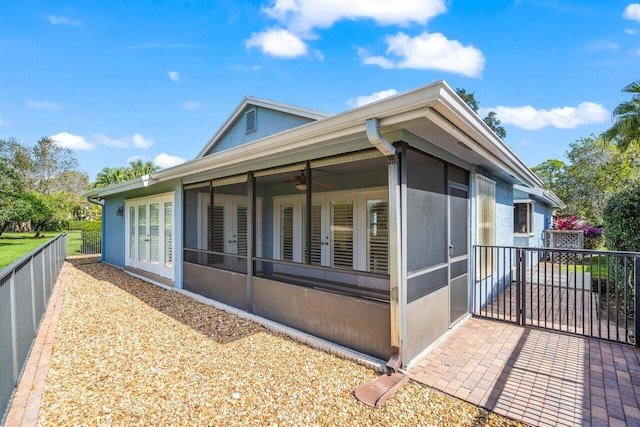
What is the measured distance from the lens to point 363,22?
872 cm

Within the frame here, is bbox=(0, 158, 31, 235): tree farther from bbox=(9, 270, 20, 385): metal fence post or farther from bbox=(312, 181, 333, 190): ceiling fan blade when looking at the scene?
bbox=(312, 181, 333, 190): ceiling fan blade

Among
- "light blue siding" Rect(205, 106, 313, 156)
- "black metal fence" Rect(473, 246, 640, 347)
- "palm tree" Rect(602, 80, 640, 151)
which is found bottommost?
"black metal fence" Rect(473, 246, 640, 347)

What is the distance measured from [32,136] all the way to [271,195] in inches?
1680

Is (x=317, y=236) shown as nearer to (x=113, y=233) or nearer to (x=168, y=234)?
(x=168, y=234)

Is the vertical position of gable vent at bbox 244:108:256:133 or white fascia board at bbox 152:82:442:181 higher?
gable vent at bbox 244:108:256:133

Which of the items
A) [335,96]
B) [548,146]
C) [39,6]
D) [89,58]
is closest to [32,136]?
[89,58]

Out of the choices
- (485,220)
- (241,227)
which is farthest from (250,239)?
(485,220)

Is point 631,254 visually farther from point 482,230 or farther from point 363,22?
point 363,22

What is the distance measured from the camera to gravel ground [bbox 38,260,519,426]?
2.70 m

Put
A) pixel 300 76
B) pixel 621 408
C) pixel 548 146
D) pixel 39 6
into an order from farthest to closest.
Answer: pixel 548 146 → pixel 300 76 → pixel 39 6 → pixel 621 408

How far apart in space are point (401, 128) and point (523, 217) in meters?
11.0

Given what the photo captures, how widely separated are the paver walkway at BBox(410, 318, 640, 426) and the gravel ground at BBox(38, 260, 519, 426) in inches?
12.8

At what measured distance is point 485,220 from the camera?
615 centimetres

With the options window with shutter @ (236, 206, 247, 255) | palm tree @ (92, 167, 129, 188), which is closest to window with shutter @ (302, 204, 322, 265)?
window with shutter @ (236, 206, 247, 255)
